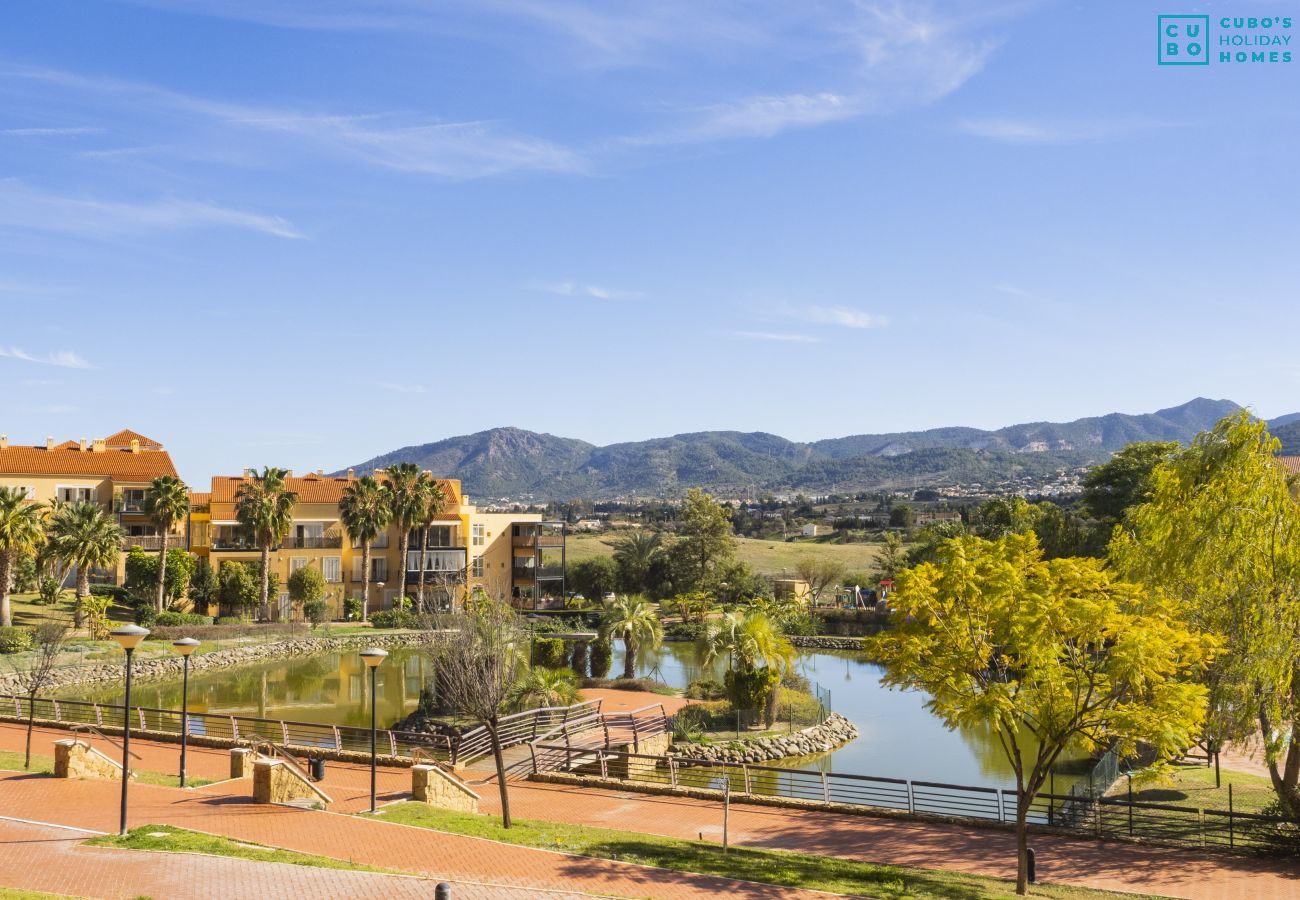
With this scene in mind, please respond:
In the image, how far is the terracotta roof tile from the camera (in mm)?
68875

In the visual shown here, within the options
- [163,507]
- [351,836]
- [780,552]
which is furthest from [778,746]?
[780,552]

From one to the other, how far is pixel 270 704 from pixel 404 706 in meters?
5.88

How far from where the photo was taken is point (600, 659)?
42812mm

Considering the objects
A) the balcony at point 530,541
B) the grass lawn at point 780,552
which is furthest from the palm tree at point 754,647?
the grass lawn at point 780,552

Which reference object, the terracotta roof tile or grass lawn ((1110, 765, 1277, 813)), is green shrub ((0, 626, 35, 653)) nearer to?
the terracotta roof tile

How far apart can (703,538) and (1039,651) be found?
58.0 meters

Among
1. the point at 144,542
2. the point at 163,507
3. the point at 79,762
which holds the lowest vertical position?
the point at 79,762

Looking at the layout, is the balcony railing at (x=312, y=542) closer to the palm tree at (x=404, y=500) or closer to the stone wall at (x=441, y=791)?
the palm tree at (x=404, y=500)

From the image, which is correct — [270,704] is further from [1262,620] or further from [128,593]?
[1262,620]

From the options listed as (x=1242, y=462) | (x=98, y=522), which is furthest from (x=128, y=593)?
(x=1242, y=462)

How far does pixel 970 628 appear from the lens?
55.0 ft

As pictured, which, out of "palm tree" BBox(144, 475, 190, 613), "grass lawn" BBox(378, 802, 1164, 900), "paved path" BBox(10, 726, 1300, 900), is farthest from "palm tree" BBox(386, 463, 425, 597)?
"grass lawn" BBox(378, 802, 1164, 900)

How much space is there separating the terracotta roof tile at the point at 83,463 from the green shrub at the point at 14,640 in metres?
23.8

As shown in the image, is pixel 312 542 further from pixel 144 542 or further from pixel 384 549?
pixel 144 542
